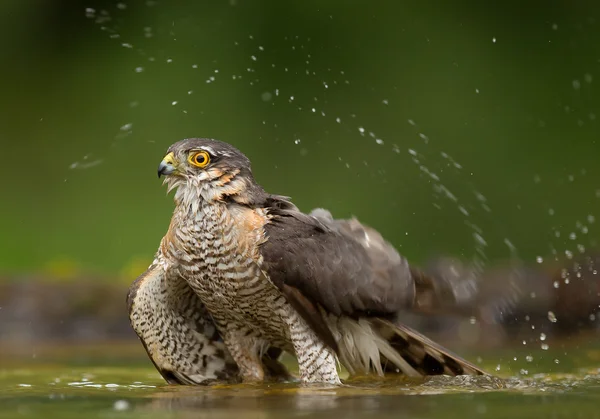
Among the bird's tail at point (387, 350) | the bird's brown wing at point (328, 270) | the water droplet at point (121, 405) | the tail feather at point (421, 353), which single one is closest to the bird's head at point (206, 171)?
the bird's brown wing at point (328, 270)

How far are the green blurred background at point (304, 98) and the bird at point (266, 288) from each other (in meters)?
6.51

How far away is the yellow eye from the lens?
5141mm

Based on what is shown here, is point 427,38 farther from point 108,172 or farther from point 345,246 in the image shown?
point 345,246

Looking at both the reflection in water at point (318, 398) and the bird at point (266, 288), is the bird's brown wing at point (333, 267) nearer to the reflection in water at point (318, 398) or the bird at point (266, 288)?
the bird at point (266, 288)

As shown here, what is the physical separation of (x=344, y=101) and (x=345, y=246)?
25.7 ft

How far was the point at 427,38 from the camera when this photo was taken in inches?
510

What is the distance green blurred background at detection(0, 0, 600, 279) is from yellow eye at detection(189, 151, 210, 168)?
264 inches

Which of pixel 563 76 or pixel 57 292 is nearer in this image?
pixel 57 292

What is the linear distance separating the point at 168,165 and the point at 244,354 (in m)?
1.05

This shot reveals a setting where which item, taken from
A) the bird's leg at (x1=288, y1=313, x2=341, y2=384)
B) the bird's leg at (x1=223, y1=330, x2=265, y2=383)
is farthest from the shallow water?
the bird's leg at (x1=223, y1=330, x2=265, y2=383)

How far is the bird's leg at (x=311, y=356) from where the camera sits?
16.6 feet

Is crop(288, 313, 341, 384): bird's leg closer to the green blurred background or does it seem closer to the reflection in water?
the reflection in water

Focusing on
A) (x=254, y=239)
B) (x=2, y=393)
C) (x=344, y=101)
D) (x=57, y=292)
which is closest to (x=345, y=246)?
(x=254, y=239)

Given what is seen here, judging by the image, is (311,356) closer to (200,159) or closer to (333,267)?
(333,267)
